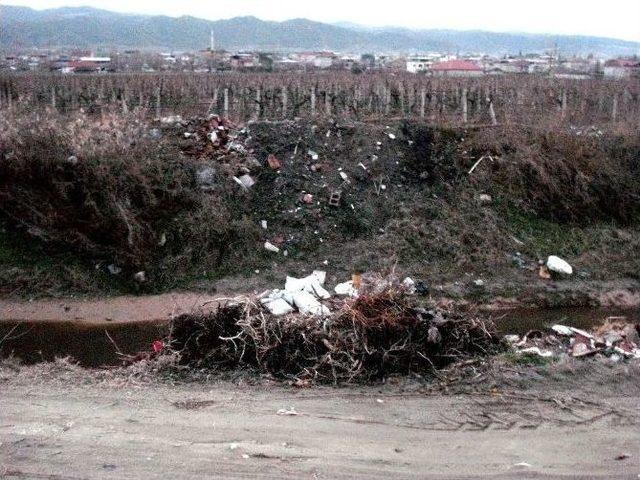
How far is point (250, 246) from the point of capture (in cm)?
1345

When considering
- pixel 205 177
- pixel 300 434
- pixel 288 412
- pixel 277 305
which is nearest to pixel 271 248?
pixel 205 177

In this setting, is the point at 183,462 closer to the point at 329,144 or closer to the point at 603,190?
the point at 329,144

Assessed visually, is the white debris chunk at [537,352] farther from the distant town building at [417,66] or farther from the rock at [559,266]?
the distant town building at [417,66]

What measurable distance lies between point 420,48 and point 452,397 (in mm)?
169773

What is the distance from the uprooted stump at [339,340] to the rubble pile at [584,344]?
1.85 ft

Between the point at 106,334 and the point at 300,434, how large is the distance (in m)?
6.50

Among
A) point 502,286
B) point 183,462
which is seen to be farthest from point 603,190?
point 183,462

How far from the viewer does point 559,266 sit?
44.3 feet

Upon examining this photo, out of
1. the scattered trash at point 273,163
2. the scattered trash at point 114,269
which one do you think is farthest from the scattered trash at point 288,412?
the scattered trash at point 273,163

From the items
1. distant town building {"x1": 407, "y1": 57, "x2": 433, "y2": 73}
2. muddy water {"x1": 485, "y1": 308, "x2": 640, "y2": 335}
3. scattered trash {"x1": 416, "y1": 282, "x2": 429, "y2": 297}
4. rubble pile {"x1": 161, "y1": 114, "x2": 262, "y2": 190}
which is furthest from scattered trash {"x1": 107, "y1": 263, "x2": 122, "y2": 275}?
distant town building {"x1": 407, "y1": 57, "x2": 433, "y2": 73}

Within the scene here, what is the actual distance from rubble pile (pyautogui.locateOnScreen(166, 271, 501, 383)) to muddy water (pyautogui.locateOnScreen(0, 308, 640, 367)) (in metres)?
2.76

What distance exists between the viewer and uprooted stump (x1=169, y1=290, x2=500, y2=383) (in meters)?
7.08

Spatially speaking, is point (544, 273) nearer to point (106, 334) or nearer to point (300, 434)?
point (106, 334)

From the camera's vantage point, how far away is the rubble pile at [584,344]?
7.54 m
